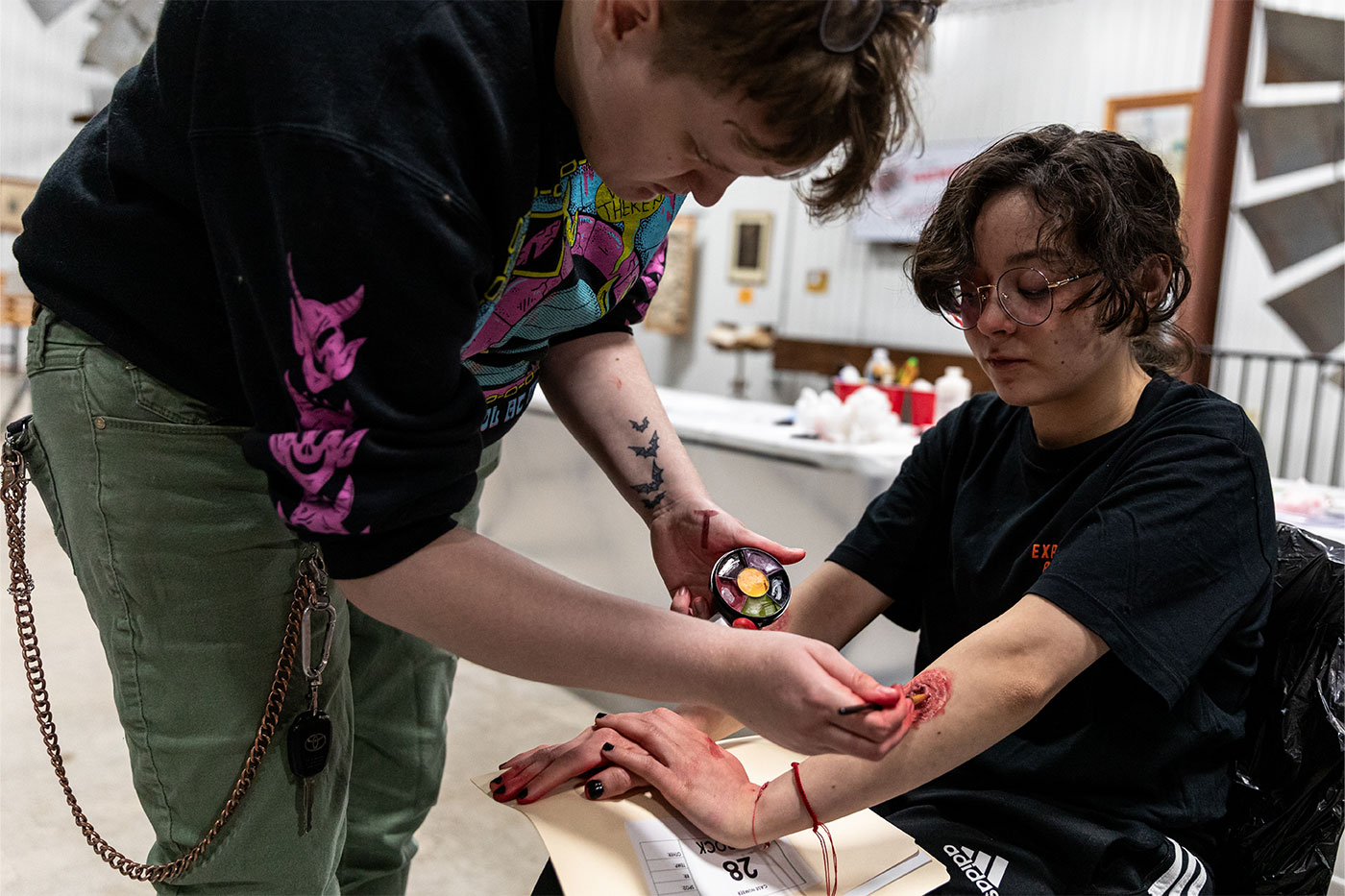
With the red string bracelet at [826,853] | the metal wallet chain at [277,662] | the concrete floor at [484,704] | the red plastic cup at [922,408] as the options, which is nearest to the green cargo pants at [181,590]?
the metal wallet chain at [277,662]

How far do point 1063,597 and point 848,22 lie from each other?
0.57m

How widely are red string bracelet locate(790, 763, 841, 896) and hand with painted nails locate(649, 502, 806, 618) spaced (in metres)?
0.20

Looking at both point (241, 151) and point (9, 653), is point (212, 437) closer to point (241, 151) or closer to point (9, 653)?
point (241, 151)

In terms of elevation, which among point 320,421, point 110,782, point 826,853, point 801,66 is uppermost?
point 801,66

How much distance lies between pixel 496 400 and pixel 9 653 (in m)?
2.54

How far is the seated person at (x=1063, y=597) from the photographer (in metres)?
0.94

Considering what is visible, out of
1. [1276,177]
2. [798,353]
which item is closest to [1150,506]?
[1276,177]

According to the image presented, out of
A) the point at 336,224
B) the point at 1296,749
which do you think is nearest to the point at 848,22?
the point at 336,224

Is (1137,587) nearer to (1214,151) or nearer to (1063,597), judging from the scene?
(1063,597)

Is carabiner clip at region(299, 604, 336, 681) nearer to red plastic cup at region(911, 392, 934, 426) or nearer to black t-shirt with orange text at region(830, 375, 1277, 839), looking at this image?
black t-shirt with orange text at region(830, 375, 1277, 839)

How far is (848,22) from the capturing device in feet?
2.04

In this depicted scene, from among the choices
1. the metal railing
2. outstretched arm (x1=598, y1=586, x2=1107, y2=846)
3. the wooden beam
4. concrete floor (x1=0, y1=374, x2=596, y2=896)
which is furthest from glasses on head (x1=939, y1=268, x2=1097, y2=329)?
the metal railing

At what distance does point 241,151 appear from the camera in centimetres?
64

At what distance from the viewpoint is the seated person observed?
3.08 ft
